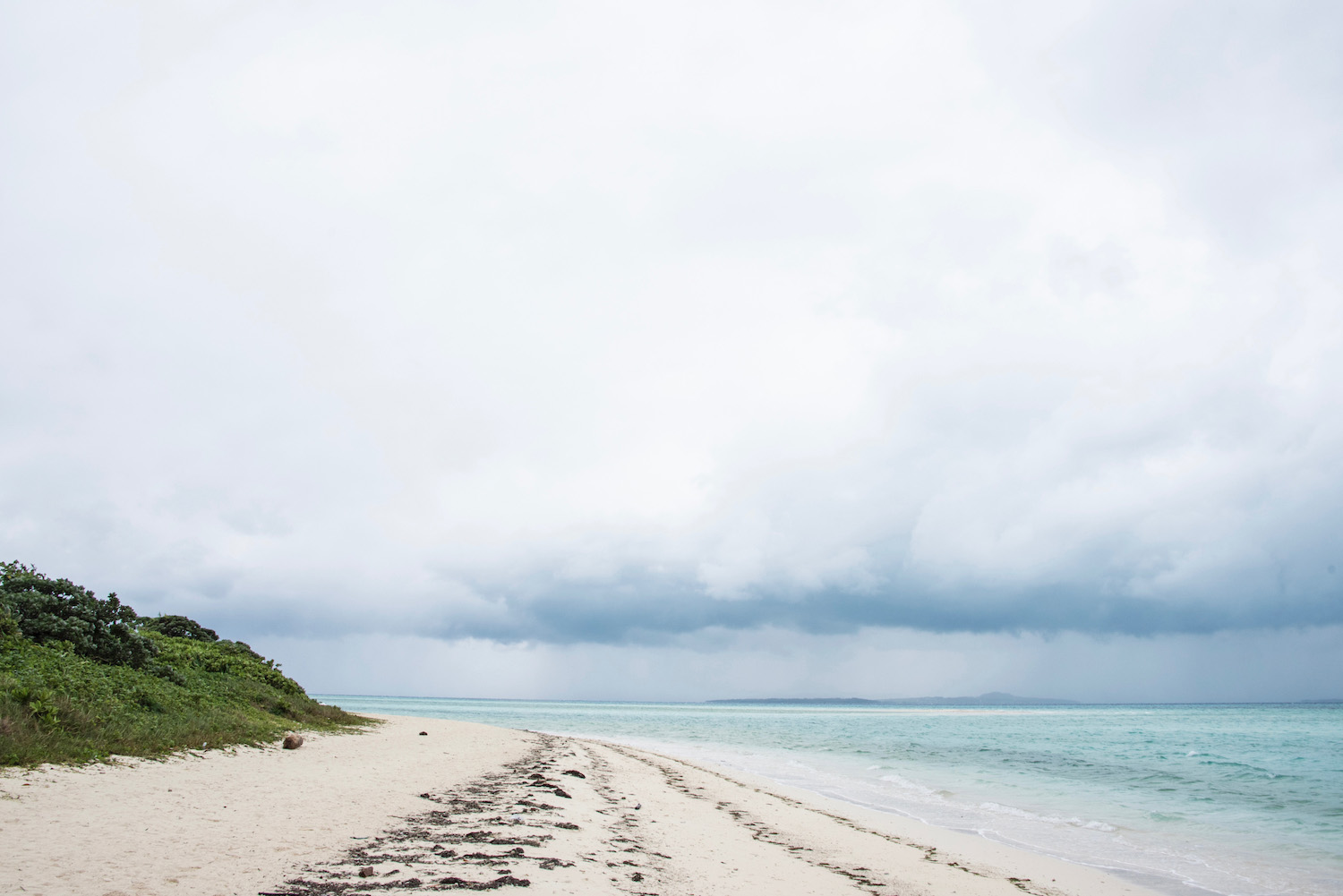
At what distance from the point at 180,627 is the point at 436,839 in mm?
29275

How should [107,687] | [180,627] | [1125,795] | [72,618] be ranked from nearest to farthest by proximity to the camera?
[107,687], [72,618], [1125,795], [180,627]

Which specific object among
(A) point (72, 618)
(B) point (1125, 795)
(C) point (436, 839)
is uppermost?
(A) point (72, 618)

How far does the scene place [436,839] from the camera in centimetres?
943

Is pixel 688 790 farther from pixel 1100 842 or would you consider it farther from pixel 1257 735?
pixel 1257 735

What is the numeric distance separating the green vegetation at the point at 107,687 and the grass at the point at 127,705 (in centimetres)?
3

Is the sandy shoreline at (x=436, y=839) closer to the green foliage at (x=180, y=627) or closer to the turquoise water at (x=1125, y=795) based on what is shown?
the turquoise water at (x=1125, y=795)

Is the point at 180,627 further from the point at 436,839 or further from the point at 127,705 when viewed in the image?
the point at 436,839

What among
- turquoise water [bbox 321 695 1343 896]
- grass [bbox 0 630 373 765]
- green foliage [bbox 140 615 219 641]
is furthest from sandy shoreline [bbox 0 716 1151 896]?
green foliage [bbox 140 615 219 641]

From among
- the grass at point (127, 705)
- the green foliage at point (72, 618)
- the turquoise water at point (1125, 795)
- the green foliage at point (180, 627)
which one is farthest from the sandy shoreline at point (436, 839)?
the green foliage at point (180, 627)

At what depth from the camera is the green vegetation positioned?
12.6 meters

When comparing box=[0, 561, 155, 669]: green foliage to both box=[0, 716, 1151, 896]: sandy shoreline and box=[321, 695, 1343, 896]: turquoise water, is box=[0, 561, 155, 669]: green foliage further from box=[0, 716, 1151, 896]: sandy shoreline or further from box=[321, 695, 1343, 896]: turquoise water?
box=[321, 695, 1343, 896]: turquoise water

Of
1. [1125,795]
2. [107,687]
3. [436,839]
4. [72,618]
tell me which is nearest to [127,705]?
[107,687]

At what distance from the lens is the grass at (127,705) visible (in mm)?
12203

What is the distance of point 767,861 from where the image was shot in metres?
10.6
